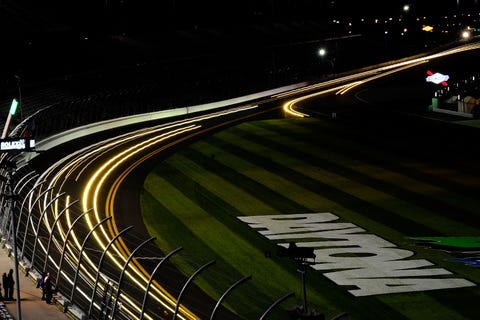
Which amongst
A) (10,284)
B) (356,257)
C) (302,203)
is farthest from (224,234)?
(10,284)

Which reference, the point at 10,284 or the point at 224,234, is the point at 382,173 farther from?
the point at 10,284

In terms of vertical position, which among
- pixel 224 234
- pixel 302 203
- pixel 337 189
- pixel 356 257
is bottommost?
pixel 337 189

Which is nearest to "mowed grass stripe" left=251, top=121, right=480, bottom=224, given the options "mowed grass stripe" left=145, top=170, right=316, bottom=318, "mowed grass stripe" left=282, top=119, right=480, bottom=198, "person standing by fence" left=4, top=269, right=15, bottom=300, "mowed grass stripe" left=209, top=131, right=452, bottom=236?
"mowed grass stripe" left=282, top=119, right=480, bottom=198

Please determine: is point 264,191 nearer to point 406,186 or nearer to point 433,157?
point 406,186

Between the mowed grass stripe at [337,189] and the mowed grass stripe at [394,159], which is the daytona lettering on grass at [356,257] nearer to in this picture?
the mowed grass stripe at [337,189]

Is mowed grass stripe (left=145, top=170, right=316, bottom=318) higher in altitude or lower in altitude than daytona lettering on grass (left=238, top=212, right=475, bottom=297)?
higher

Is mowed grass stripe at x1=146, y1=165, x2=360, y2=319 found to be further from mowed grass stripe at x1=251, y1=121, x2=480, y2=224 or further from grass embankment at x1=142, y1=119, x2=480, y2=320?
mowed grass stripe at x1=251, y1=121, x2=480, y2=224
